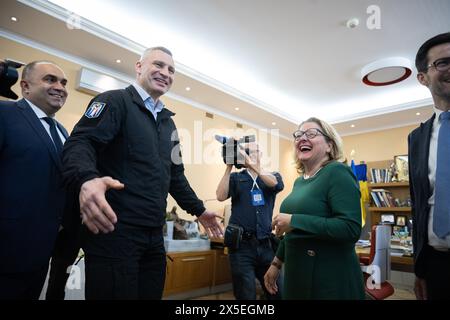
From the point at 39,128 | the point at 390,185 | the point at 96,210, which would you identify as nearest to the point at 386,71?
the point at 390,185

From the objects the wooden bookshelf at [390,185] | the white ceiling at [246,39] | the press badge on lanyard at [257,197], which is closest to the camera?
the press badge on lanyard at [257,197]

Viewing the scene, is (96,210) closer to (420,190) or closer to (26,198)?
(26,198)

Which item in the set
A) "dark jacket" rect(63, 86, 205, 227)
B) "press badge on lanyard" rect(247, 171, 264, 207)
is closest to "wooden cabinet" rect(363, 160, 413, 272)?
"press badge on lanyard" rect(247, 171, 264, 207)

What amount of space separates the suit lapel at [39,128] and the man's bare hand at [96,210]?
2.15ft

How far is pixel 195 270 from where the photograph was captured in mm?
3219

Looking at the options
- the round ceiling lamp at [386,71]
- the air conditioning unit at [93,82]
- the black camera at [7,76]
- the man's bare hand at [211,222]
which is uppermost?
the round ceiling lamp at [386,71]

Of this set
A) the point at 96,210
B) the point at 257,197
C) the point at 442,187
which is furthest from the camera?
the point at 257,197

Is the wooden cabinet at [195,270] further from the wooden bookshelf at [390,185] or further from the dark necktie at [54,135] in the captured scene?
the wooden bookshelf at [390,185]

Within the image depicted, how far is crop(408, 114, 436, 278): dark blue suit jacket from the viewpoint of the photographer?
3.41 feet

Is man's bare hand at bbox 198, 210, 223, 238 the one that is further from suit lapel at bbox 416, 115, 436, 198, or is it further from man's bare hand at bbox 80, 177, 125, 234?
suit lapel at bbox 416, 115, 436, 198

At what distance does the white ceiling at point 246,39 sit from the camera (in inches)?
105

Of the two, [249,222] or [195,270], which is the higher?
[249,222]

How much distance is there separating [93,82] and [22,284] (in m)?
2.70

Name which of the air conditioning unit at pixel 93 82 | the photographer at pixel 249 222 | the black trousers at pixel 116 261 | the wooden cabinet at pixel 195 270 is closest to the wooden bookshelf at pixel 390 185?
the wooden cabinet at pixel 195 270
